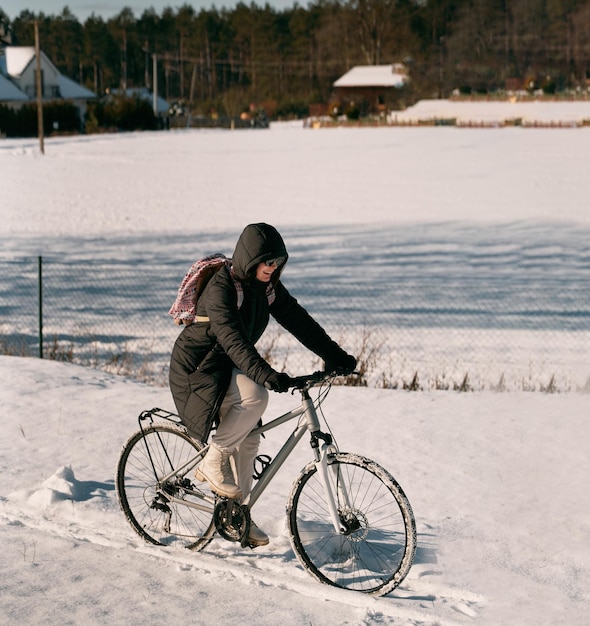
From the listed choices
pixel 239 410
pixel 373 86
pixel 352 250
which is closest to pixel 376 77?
pixel 373 86

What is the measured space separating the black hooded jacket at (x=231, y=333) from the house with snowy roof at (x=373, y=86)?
90.9 metres

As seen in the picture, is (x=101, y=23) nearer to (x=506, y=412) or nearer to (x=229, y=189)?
(x=229, y=189)

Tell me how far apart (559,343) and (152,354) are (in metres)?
5.22

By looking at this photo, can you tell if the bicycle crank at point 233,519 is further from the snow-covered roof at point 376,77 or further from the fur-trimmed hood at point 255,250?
the snow-covered roof at point 376,77

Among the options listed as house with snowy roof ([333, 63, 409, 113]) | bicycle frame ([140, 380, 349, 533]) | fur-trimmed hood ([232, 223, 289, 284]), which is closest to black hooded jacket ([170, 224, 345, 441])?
fur-trimmed hood ([232, 223, 289, 284])

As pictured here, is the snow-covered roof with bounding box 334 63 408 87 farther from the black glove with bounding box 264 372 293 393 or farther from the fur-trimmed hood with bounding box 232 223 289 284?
the black glove with bounding box 264 372 293 393

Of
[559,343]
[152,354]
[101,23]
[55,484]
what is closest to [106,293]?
[152,354]

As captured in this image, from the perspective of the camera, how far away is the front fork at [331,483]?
14.3 feet

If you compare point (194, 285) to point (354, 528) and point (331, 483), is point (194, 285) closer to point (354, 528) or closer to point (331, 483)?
point (331, 483)

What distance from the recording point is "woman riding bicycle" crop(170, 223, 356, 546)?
14.3ft

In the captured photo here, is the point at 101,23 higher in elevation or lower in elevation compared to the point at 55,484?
higher

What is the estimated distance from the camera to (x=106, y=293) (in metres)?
16.0

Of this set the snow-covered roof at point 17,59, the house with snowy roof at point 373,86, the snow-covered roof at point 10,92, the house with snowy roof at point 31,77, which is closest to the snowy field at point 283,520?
the snow-covered roof at point 10,92

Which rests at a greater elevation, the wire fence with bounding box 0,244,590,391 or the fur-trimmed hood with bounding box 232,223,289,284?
the fur-trimmed hood with bounding box 232,223,289,284
